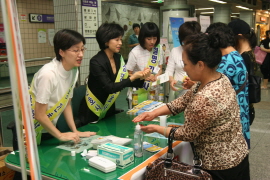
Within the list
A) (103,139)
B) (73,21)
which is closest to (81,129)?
(103,139)

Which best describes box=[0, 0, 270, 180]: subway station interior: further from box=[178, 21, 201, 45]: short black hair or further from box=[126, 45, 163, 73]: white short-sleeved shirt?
box=[178, 21, 201, 45]: short black hair

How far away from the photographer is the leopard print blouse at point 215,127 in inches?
55.6

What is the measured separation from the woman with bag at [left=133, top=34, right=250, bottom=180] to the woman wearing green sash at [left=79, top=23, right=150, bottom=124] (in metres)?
0.96

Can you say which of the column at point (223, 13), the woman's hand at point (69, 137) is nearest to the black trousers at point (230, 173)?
the woman's hand at point (69, 137)

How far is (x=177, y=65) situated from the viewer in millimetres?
3129

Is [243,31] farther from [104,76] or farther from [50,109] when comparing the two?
[50,109]

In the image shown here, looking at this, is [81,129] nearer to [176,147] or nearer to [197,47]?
[176,147]

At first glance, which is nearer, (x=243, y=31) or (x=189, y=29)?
(x=243, y=31)

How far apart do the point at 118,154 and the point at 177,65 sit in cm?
180

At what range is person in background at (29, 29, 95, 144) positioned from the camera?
5.90 ft

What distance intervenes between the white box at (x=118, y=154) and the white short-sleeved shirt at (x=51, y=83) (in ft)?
1.66

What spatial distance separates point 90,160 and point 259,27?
609 inches

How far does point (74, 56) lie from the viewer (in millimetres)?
1937

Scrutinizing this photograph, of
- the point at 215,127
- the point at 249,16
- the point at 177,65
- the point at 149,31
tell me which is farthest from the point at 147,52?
the point at 249,16
